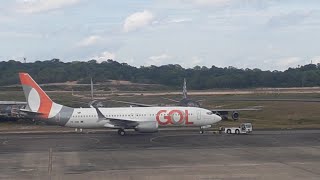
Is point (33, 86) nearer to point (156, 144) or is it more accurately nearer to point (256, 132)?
point (156, 144)

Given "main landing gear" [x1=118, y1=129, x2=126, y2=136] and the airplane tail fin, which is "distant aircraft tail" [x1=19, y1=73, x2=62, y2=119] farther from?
"main landing gear" [x1=118, y1=129, x2=126, y2=136]

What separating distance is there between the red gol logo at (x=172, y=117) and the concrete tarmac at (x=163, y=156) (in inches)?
64.0

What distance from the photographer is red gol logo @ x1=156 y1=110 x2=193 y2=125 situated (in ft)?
221

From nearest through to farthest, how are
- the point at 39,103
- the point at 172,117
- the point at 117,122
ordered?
the point at 39,103, the point at 117,122, the point at 172,117

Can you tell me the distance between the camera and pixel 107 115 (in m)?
66.9

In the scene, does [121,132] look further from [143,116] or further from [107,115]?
[143,116]

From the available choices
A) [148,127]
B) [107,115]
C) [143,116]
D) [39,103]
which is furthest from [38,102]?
[148,127]

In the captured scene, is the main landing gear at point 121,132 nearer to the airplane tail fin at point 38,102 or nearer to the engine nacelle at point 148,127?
the engine nacelle at point 148,127

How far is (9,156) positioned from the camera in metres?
46.7

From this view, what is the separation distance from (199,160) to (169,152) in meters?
5.85

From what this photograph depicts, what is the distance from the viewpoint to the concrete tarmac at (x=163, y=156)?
36.0 metres

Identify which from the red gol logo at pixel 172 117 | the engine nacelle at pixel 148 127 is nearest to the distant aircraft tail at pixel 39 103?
the engine nacelle at pixel 148 127

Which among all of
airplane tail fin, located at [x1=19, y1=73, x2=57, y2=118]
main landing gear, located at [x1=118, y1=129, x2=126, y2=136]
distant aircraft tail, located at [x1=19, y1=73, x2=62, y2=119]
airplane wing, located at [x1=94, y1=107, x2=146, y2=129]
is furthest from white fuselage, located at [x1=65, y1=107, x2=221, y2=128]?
airplane tail fin, located at [x1=19, y1=73, x2=57, y2=118]

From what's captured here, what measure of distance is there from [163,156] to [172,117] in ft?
73.9
